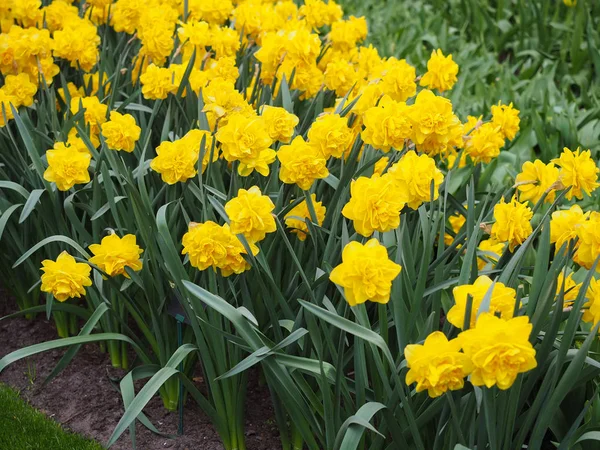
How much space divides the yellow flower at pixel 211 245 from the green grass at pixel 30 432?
2.58 feet

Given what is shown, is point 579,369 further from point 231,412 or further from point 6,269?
point 6,269

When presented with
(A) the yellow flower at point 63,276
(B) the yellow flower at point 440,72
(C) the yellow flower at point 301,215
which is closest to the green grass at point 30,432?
(A) the yellow flower at point 63,276

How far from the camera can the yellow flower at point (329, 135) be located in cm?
209

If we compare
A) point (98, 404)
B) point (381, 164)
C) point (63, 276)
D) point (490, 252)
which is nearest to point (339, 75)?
point (381, 164)

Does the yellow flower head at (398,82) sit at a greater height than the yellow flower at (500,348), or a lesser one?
greater

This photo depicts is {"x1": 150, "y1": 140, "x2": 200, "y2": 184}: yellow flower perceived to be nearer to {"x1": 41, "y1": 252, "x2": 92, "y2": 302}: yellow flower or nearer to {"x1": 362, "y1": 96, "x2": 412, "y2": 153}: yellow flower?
{"x1": 41, "y1": 252, "x2": 92, "y2": 302}: yellow flower

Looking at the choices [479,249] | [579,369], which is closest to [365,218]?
[579,369]

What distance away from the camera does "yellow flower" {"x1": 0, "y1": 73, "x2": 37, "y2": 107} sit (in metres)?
2.79

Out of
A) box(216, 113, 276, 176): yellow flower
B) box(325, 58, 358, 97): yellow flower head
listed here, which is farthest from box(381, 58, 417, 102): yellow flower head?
box(216, 113, 276, 176): yellow flower

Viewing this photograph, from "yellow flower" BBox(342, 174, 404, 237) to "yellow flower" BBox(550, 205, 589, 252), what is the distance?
1.38ft

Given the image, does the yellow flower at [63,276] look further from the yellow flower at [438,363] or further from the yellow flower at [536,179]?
the yellow flower at [536,179]

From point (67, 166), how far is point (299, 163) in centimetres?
75

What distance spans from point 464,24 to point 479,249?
10.9 ft

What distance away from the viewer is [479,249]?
93.7 inches
